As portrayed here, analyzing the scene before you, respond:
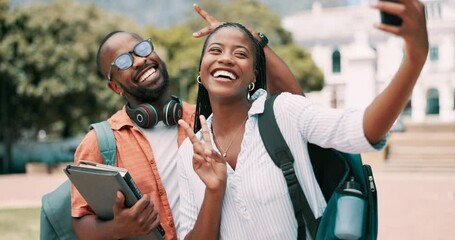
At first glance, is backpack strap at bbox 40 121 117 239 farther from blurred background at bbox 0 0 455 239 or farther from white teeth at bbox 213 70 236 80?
blurred background at bbox 0 0 455 239

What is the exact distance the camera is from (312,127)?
186 centimetres

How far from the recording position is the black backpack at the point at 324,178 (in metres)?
1.88

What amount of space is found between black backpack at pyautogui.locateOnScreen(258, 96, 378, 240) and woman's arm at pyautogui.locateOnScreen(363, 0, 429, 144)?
22 cm

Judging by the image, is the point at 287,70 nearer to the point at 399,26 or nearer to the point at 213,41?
the point at 213,41

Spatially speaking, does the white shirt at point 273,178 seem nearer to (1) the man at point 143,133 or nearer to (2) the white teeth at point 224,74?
(2) the white teeth at point 224,74

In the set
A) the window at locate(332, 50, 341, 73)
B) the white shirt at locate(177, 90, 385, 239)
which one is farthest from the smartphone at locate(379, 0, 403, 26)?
the window at locate(332, 50, 341, 73)

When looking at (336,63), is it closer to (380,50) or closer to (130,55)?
(380,50)

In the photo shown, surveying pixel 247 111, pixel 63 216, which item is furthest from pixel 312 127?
pixel 63 216

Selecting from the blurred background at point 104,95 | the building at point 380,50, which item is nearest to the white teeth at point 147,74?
the blurred background at point 104,95

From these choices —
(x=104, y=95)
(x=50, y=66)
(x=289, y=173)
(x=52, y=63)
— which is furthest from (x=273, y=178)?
(x=104, y=95)

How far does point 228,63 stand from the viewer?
2.06 m

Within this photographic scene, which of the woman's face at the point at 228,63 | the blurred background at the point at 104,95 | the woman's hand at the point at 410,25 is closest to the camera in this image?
the woman's hand at the point at 410,25

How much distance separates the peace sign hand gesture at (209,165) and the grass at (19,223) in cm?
681

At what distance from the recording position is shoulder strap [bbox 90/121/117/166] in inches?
96.2
